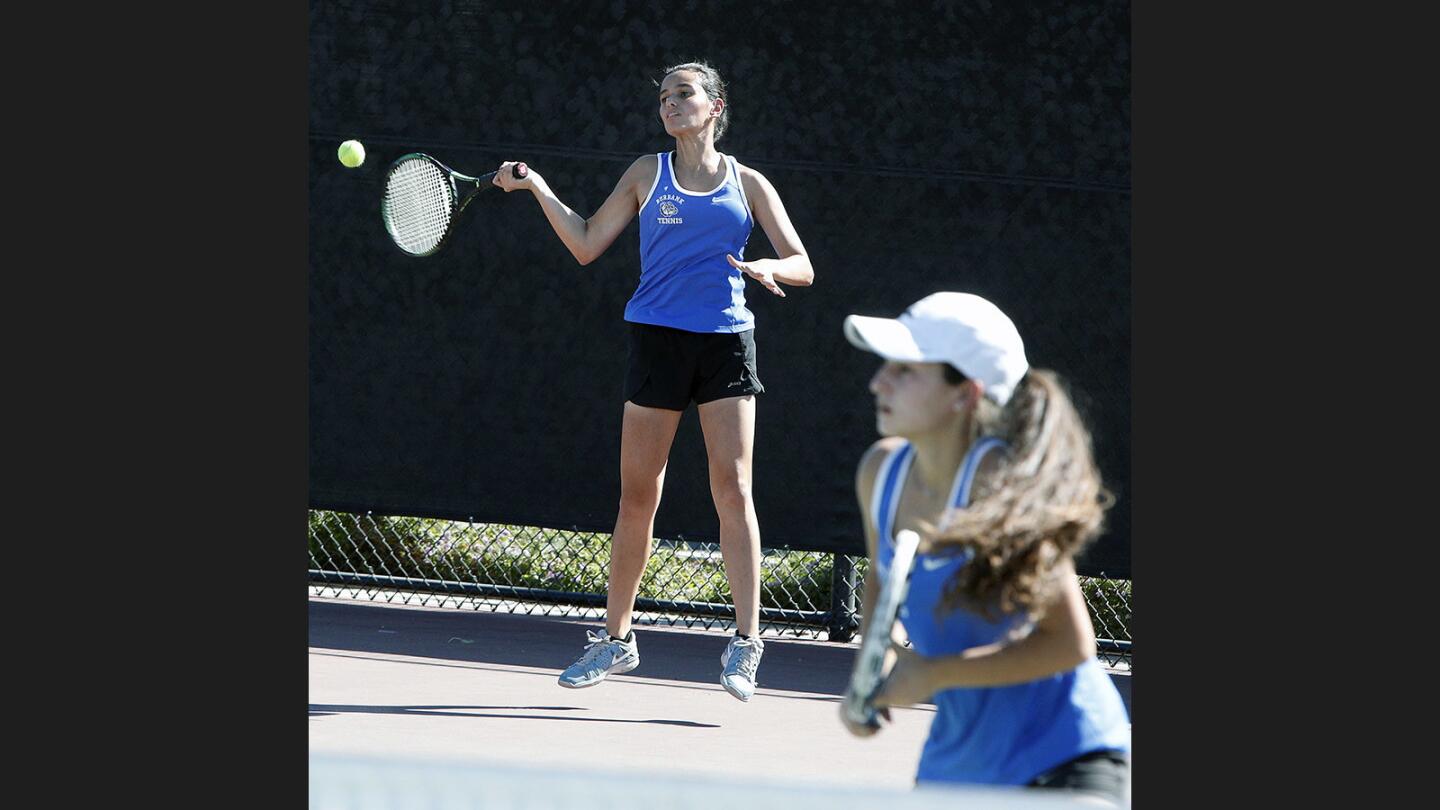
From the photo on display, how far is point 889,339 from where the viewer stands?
2.47 meters

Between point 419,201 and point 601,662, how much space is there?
4.52ft

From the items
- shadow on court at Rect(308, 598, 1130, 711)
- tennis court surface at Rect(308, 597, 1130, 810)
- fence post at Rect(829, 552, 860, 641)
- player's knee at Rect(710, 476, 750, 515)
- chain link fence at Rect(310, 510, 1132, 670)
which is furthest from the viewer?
chain link fence at Rect(310, 510, 1132, 670)

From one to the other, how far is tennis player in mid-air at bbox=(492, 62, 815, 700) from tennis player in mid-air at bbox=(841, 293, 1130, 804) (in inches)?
87.6

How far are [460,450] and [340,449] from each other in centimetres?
41

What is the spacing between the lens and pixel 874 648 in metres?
2.38

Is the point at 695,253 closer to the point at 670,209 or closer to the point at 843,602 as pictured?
the point at 670,209

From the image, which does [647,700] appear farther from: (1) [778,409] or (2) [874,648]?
(2) [874,648]

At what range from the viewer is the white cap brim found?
2.45 metres

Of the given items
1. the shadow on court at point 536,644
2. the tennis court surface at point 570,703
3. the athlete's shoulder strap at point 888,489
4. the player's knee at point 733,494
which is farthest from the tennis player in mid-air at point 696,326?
the athlete's shoulder strap at point 888,489

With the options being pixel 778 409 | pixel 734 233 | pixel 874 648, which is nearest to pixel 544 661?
pixel 778 409

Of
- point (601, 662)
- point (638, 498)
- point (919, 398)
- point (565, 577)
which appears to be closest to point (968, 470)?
point (919, 398)

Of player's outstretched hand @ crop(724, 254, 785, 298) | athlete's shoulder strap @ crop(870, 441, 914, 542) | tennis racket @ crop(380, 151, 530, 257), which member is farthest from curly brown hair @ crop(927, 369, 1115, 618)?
tennis racket @ crop(380, 151, 530, 257)

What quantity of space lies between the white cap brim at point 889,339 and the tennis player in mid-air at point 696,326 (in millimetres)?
2248

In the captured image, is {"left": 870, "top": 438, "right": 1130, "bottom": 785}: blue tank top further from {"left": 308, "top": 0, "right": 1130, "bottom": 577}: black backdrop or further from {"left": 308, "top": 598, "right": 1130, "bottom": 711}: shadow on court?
{"left": 308, "top": 0, "right": 1130, "bottom": 577}: black backdrop
